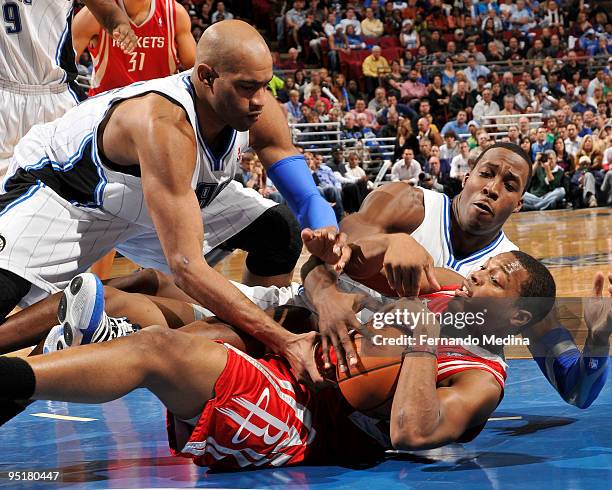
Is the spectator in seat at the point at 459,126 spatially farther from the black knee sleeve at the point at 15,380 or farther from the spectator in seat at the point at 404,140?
the black knee sleeve at the point at 15,380

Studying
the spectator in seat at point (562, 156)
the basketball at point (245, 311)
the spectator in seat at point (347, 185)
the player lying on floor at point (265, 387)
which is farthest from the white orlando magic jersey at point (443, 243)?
the spectator in seat at point (562, 156)

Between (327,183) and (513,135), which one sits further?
(513,135)

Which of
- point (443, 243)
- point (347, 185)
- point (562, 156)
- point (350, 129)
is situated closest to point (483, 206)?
point (443, 243)

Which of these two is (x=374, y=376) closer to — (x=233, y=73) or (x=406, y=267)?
(x=406, y=267)

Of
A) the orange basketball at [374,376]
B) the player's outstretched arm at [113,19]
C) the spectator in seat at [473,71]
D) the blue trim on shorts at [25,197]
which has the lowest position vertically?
the spectator in seat at [473,71]

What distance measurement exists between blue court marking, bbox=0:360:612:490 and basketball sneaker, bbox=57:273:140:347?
42 centimetres

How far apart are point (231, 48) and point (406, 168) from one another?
456 inches

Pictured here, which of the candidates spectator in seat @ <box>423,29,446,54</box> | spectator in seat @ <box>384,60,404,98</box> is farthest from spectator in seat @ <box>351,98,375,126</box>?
spectator in seat @ <box>423,29,446,54</box>

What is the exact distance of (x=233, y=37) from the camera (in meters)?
3.40

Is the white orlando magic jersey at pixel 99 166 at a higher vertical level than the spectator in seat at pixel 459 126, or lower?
higher

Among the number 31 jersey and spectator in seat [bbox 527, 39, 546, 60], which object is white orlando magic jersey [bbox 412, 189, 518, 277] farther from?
spectator in seat [bbox 527, 39, 546, 60]

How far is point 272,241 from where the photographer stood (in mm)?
4207

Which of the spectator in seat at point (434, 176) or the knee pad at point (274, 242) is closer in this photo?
the knee pad at point (274, 242)

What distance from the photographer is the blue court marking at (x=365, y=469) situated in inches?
113
